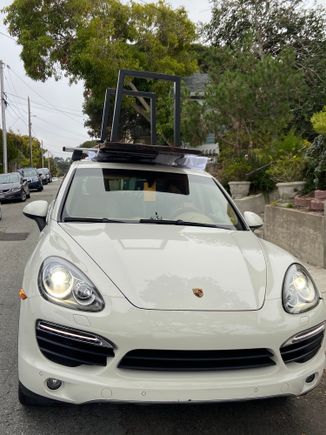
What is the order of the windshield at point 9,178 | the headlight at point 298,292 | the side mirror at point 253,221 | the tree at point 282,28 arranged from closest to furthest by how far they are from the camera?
the headlight at point 298,292 → the side mirror at point 253,221 → the tree at point 282,28 → the windshield at point 9,178

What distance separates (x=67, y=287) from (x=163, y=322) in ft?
1.97

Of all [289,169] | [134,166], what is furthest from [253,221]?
[289,169]

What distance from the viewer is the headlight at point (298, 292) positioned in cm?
281

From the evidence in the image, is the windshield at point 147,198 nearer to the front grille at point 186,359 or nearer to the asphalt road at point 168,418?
the asphalt road at point 168,418

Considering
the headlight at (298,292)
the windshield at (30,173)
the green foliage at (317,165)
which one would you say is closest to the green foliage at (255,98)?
the green foliage at (317,165)

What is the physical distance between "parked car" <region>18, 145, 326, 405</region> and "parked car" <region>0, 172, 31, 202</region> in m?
17.5

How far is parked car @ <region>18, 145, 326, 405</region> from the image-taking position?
245 cm

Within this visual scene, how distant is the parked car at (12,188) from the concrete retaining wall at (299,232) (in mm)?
13520

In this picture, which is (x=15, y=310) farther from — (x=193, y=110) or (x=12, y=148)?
(x=12, y=148)

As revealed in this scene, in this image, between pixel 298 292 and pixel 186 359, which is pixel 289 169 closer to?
pixel 298 292

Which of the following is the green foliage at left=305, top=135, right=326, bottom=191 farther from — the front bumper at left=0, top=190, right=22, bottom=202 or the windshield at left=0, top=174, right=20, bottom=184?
the windshield at left=0, top=174, right=20, bottom=184

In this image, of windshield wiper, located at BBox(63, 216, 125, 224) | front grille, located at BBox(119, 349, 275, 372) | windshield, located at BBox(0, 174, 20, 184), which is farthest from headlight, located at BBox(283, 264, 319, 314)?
windshield, located at BBox(0, 174, 20, 184)

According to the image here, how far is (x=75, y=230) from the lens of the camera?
11.1ft

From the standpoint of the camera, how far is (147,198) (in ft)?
13.7
